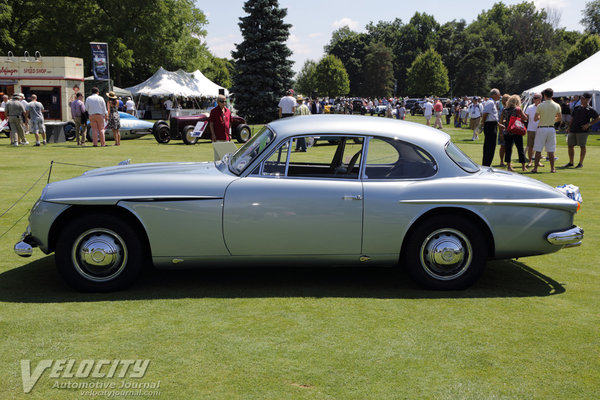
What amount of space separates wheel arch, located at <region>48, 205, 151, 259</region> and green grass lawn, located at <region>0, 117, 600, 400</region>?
1.58ft

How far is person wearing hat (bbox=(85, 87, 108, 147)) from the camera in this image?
18562 mm

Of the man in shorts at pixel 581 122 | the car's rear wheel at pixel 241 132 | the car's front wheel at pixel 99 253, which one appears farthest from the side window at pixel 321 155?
the car's rear wheel at pixel 241 132

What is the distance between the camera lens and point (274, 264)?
485 centimetres

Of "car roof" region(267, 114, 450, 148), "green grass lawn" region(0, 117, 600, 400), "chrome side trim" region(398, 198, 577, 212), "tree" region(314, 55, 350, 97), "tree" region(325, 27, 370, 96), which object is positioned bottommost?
"green grass lawn" region(0, 117, 600, 400)

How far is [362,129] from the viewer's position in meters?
5.04

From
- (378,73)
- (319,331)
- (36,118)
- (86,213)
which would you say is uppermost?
(378,73)

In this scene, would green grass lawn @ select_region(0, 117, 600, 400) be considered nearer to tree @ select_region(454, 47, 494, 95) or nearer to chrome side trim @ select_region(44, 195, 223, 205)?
chrome side trim @ select_region(44, 195, 223, 205)

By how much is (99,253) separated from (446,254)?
115 inches

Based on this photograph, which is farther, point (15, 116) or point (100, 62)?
point (100, 62)

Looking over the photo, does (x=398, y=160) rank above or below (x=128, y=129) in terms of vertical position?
below

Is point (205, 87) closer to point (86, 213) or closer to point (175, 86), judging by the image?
point (175, 86)

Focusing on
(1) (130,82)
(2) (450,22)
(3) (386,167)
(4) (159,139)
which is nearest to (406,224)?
(3) (386,167)

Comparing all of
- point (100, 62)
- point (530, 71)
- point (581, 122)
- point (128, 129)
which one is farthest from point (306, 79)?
point (581, 122)

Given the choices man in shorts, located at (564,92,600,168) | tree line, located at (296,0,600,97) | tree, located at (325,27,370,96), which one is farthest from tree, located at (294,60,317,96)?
man in shorts, located at (564,92,600,168)
